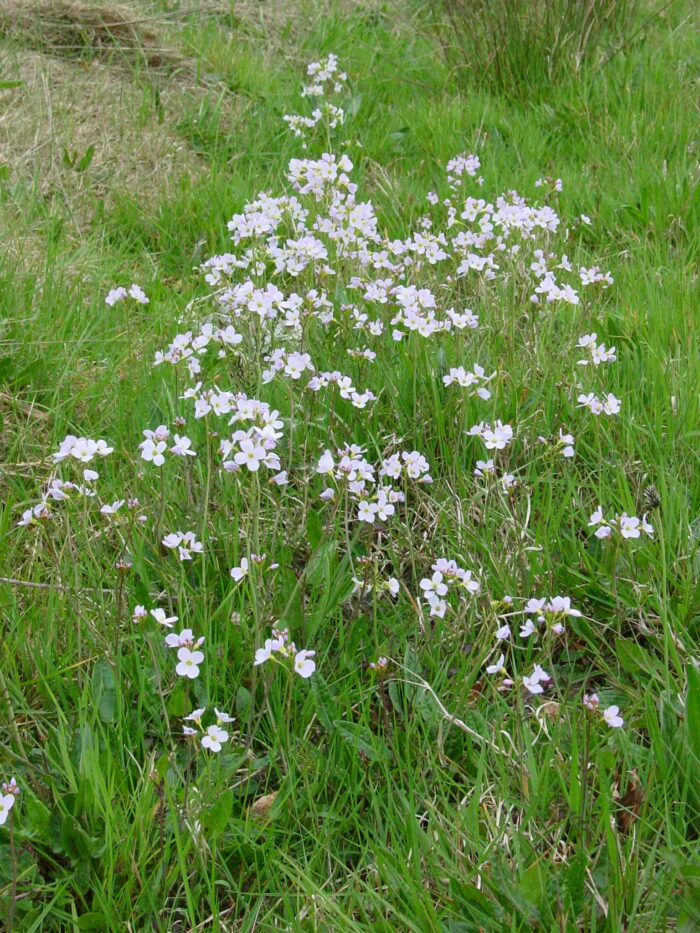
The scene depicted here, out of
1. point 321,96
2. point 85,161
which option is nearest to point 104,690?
point 85,161

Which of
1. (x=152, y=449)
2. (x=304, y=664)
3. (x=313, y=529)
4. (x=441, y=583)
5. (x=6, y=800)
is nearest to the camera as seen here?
(x=6, y=800)

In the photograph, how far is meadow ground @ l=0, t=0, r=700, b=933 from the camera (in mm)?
1633

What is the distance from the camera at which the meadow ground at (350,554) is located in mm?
1633

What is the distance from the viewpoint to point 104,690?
191 cm

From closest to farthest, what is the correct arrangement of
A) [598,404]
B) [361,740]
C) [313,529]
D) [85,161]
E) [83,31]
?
[361,740]
[313,529]
[598,404]
[85,161]
[83,31]

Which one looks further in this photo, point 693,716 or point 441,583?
point 441,583

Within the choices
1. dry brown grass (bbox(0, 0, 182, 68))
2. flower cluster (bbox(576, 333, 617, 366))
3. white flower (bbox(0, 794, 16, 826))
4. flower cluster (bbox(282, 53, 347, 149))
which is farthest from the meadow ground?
dry brown grass (bbox(0, 0, 182, 68))

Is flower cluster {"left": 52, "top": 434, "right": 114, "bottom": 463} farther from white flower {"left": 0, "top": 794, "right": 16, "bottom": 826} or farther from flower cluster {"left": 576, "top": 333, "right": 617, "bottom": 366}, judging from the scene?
flower cluster {"left": 576, "top": 333, "right": 617, "bottom": 366}

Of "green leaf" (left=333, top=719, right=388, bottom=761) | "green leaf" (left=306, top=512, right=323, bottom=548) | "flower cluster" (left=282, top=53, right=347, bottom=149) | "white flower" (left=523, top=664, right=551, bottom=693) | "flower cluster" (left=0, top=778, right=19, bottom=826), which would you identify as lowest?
"green leaf" (left=333, top=719, right=388, bottom=761)

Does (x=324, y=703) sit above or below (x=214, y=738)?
below

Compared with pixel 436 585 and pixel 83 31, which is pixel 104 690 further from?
pixel 83 31

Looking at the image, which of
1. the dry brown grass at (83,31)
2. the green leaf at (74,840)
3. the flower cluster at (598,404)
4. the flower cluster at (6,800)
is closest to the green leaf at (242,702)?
the green leaf at (74,840)

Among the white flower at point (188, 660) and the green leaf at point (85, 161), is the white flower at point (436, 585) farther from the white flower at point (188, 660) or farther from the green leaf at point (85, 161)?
the green leaf at point (85, 161)

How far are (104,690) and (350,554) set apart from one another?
0.60 meters
